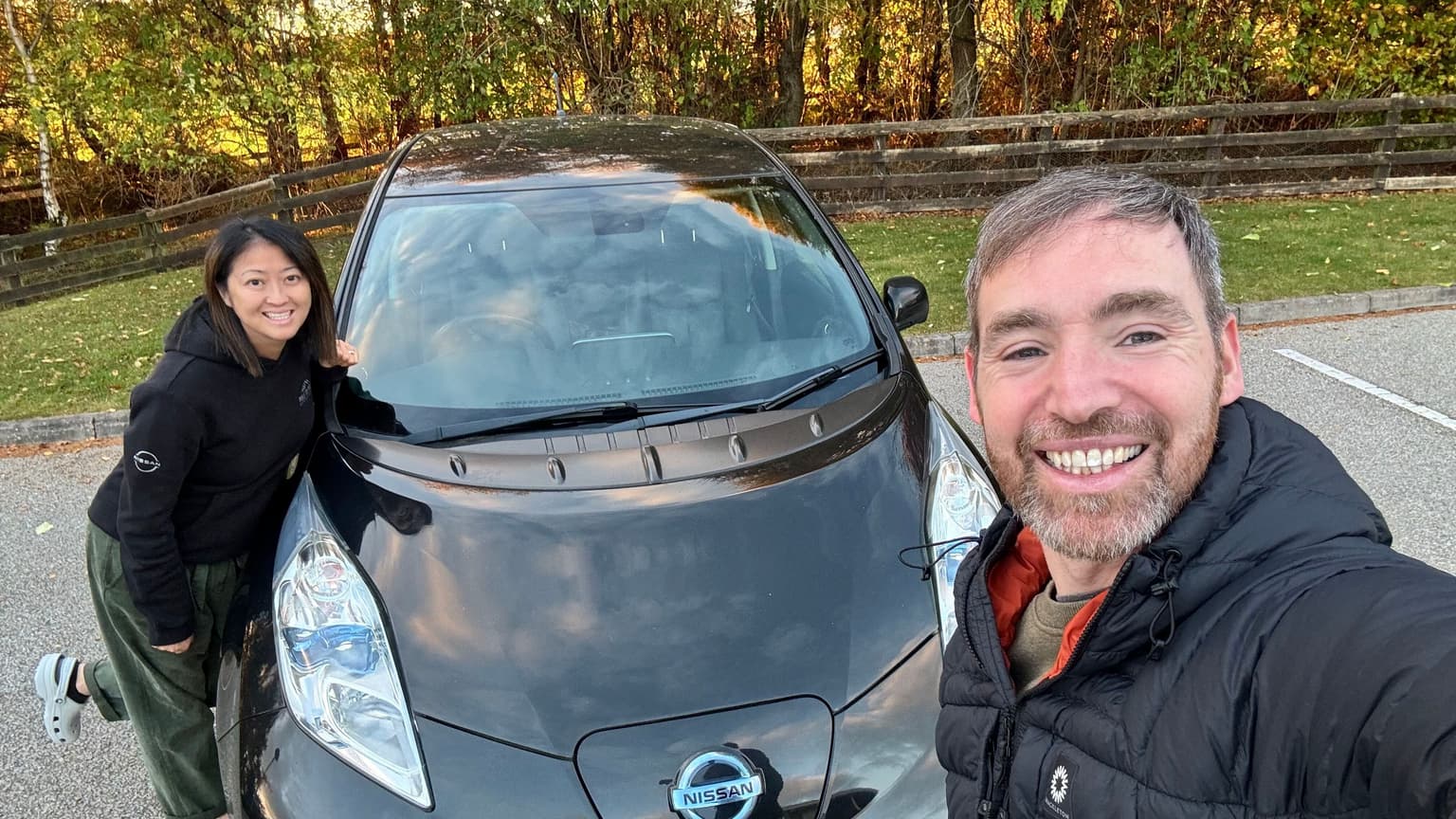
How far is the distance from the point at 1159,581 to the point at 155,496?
6.61 feet

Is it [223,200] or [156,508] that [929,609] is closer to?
[156,508]

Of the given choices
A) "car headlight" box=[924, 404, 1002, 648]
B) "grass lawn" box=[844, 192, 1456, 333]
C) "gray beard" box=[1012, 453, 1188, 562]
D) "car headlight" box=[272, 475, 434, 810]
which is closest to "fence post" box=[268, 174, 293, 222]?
"grass lawn" box=[844, 192, 1456, 333]

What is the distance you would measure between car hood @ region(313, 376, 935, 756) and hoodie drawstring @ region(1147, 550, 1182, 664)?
91 centimetres

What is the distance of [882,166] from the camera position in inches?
409

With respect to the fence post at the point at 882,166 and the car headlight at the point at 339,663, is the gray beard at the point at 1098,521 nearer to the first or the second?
the car headlight at the point at 339,663

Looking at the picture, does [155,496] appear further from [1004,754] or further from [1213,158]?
[1213,158]

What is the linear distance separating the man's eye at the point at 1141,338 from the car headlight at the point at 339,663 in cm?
135

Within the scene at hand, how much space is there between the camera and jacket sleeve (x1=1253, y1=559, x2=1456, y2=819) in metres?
0.72

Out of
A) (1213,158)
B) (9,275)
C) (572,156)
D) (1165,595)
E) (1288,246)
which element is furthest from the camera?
(1213,158)

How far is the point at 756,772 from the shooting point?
158 centimetres

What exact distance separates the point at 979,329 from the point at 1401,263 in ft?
26.6

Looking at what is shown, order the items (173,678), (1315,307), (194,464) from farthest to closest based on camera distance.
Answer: (1315,307) < (173,678) < (194,464)

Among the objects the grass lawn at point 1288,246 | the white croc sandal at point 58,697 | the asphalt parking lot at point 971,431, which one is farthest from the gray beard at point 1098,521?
the grass lawn at point 1288,246

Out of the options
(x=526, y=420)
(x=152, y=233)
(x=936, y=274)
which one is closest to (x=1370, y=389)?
(x=936, y=274)
